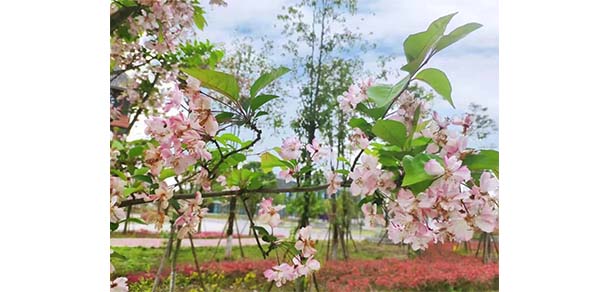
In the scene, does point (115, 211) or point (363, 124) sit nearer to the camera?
point (363, 124)

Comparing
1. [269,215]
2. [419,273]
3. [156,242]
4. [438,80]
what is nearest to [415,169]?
[438,80]

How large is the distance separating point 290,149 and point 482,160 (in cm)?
47

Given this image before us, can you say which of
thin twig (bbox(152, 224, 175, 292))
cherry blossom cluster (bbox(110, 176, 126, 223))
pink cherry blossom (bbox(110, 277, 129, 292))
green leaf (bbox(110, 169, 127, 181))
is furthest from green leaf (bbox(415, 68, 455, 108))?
thin twig (bbox(152, 224, 175, 292))

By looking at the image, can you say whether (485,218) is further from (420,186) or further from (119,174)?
(119,174)

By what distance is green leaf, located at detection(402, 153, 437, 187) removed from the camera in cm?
85

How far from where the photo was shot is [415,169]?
2.82 ft

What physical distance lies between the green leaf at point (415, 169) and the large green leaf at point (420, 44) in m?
0.13

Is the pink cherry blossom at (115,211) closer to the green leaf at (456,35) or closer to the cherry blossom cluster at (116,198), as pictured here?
the cherry blossom cluster at (116,198)

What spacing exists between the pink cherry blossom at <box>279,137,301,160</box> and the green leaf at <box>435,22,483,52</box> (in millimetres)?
432

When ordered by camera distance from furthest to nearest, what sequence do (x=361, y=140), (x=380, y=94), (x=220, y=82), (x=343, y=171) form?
(x=343, y=171) → (x=361, y=140) → (x=220, y=82) → (x=380, y=94)

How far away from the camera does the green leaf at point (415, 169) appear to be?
0.85m

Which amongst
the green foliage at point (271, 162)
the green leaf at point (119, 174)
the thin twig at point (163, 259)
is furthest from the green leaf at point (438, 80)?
the thin twig at point (163, 259)
